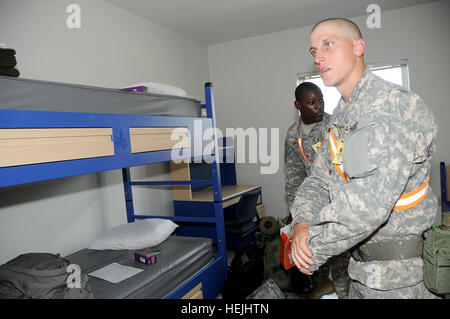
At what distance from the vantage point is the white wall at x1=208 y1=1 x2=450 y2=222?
360 centimetres

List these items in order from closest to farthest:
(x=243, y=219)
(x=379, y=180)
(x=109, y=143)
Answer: (x=379, y=180) < (x=109, y=143) < (x=243, y=219)

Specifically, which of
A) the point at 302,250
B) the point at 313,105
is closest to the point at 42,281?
the point at 302,250

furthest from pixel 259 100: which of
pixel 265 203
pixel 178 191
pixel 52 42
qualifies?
pixel 52 42

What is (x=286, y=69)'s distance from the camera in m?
4.25

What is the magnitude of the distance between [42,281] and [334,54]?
1.59 metres

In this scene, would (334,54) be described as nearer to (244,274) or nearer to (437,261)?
(437,261)

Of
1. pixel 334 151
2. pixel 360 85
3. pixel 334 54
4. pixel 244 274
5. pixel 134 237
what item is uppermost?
pixel 334 54

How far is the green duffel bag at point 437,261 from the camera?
102cm

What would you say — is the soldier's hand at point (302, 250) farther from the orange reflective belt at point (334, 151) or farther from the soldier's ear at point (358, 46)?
the soldier's ear at point (358, 46)

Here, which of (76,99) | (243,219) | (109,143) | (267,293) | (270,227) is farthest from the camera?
(243,219)

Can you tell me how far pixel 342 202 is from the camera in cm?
98

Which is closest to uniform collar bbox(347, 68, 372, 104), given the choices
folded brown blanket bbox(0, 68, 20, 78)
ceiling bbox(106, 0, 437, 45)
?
folded brown blanket bbox(0, 68, 20, 78)

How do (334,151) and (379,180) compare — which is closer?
(379,180)
